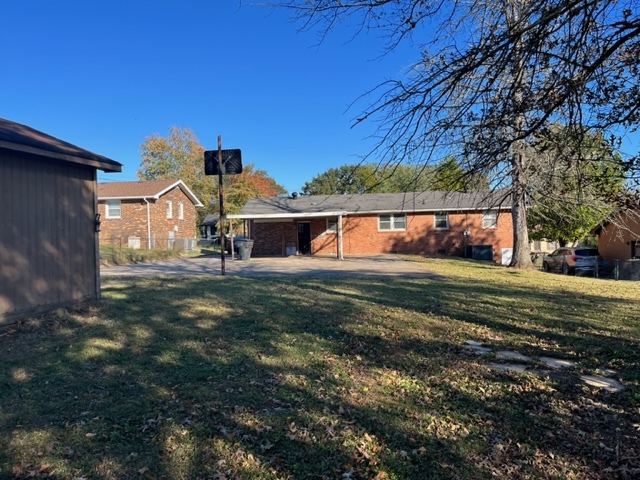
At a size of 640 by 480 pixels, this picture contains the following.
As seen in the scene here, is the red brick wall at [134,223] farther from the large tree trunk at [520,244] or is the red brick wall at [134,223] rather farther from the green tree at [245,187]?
the large tree trunk at [520,244]

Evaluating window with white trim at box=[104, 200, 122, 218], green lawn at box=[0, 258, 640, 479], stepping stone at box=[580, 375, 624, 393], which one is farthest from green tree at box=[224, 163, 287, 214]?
stepping stone at box=[580, 375, 624, 393]

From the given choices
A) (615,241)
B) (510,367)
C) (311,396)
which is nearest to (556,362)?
(510,367)

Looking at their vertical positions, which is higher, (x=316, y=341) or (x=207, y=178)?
(x=207, y=178)

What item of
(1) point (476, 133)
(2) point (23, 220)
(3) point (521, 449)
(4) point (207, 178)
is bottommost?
(3) point (521, 449)

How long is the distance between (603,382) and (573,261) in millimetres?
17443

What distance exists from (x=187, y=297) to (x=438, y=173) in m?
6.19

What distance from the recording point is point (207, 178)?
162 feet

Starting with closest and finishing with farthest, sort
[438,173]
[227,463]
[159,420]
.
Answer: [227,463] → [159,420] → [438,173]

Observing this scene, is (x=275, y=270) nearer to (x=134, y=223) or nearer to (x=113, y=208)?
(x=134, y=223)

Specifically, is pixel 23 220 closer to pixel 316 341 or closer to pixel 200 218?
pixel 316 341

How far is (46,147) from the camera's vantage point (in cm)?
665

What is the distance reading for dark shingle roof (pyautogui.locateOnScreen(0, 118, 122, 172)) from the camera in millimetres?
6144

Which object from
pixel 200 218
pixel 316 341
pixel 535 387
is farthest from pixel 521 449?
pixel 200 218

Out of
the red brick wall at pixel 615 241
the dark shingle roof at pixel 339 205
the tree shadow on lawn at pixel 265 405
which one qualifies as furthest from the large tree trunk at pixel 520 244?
the tree shadow on lawn at pixel 265 405
